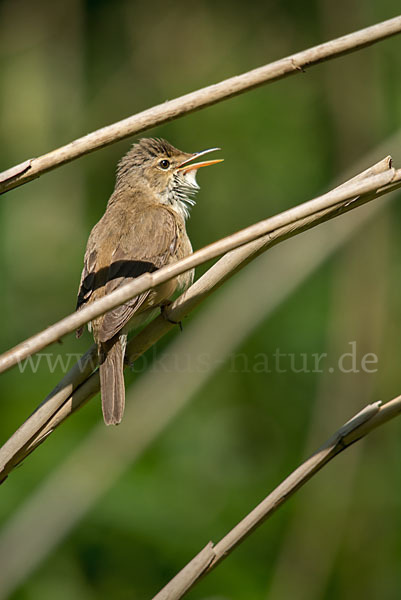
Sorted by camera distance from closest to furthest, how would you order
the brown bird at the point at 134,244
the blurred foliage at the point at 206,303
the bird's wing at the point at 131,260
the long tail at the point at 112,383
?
the long tail at the point at 112,383
the brown bird at the point at 134,244
the bird's wing at the point at 131,260
the blurred foliage at the point at 206,303

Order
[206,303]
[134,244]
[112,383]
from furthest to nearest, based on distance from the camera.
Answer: [206,303] < [134,244] < [112,383]

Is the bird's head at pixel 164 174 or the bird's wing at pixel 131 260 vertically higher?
the bird's head at pixel 164 174

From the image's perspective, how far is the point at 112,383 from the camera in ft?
8.29

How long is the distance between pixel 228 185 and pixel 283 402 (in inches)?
72.4

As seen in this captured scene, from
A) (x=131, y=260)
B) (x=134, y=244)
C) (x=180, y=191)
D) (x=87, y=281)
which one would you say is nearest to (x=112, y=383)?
(x=87, y=281)

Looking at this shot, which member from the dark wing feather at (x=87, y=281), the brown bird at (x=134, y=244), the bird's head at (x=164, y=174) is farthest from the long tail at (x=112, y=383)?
the bird's head at (x=164, y=174)

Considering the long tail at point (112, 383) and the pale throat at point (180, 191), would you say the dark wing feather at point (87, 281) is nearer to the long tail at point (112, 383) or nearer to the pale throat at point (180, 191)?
the long tail at point (112, 383)

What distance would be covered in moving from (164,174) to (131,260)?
85 centimetres

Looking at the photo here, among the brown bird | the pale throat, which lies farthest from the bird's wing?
the pale throat

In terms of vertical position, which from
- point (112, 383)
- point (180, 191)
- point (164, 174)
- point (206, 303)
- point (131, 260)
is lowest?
point (112, 383)

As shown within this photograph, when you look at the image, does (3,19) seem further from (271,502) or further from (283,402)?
(271,502)

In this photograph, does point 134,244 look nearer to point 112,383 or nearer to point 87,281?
point 87,281

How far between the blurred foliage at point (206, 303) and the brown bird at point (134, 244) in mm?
807

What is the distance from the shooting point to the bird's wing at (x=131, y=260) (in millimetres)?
2799
